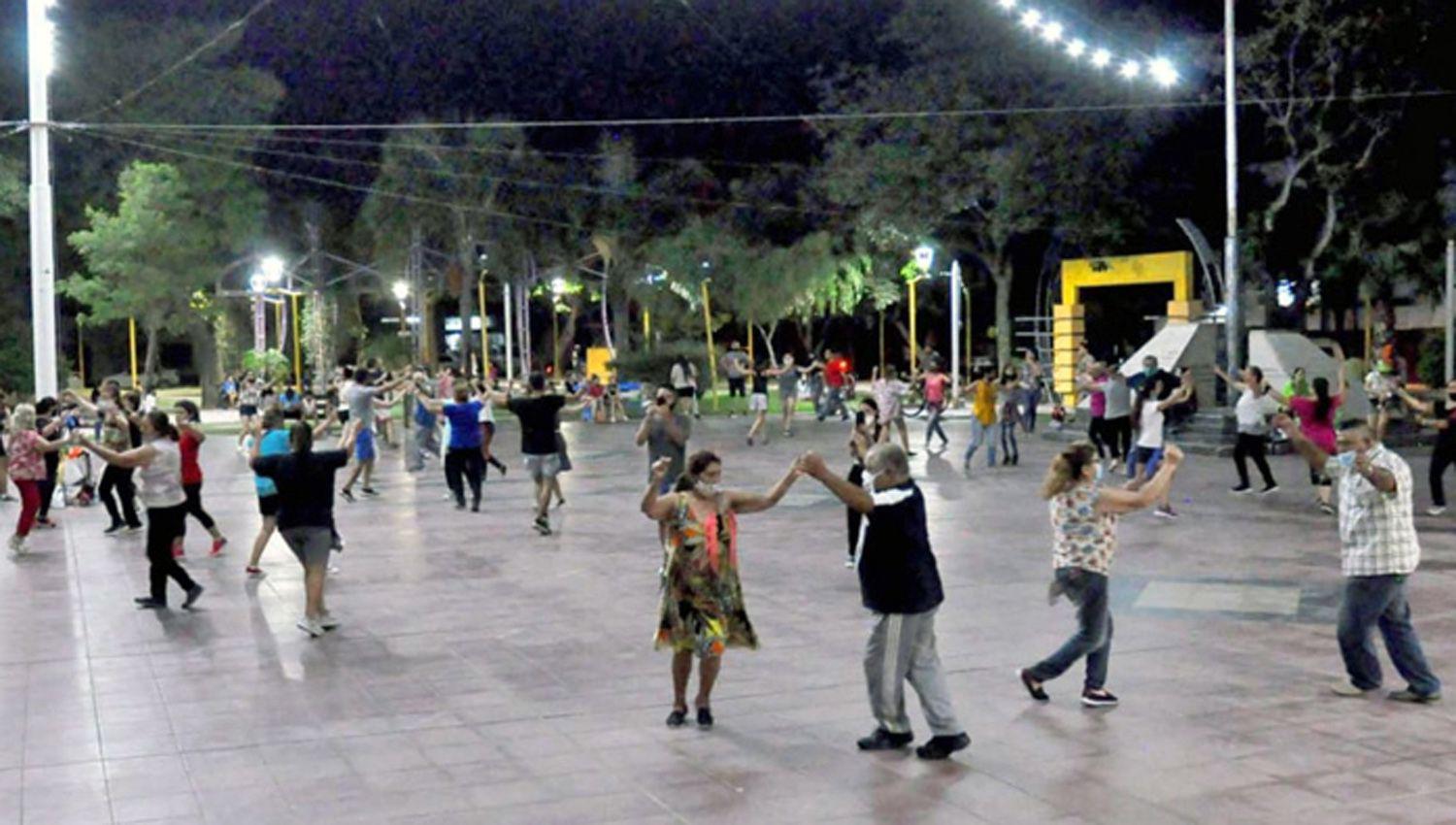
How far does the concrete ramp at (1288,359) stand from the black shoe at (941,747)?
21562mm

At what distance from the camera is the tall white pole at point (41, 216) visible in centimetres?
1889

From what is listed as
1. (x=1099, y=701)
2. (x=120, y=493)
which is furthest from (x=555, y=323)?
(x=1099, y=701)

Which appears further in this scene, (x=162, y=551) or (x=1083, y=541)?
(x=162, y=551)

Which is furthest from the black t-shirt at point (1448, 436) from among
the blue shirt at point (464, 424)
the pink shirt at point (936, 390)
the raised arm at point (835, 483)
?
the raised arm at point (835, 483)

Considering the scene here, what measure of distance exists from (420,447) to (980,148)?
76.6 feet

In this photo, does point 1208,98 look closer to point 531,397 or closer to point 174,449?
point 531,397

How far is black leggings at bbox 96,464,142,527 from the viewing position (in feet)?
52.4

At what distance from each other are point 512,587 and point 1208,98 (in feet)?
97.0

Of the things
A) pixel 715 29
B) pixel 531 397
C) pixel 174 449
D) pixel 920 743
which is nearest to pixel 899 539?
pixel 920 743

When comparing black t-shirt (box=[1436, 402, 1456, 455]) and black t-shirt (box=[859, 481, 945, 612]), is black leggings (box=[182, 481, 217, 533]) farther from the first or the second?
black t-shirt (box=[1436, 402, 1456, 455])

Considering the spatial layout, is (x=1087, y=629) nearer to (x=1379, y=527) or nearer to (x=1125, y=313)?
(x=1379, y=527)

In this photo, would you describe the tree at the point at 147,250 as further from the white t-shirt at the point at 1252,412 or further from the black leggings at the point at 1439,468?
the black leggings at the point at 1439,468

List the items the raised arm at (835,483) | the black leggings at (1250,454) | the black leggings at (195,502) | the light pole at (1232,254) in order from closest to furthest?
the raised arm at (835,483) → the black leggings at (195,502) → the black leggings at (1250,454) → the light pole at (1232,254)

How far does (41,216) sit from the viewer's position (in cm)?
1931
